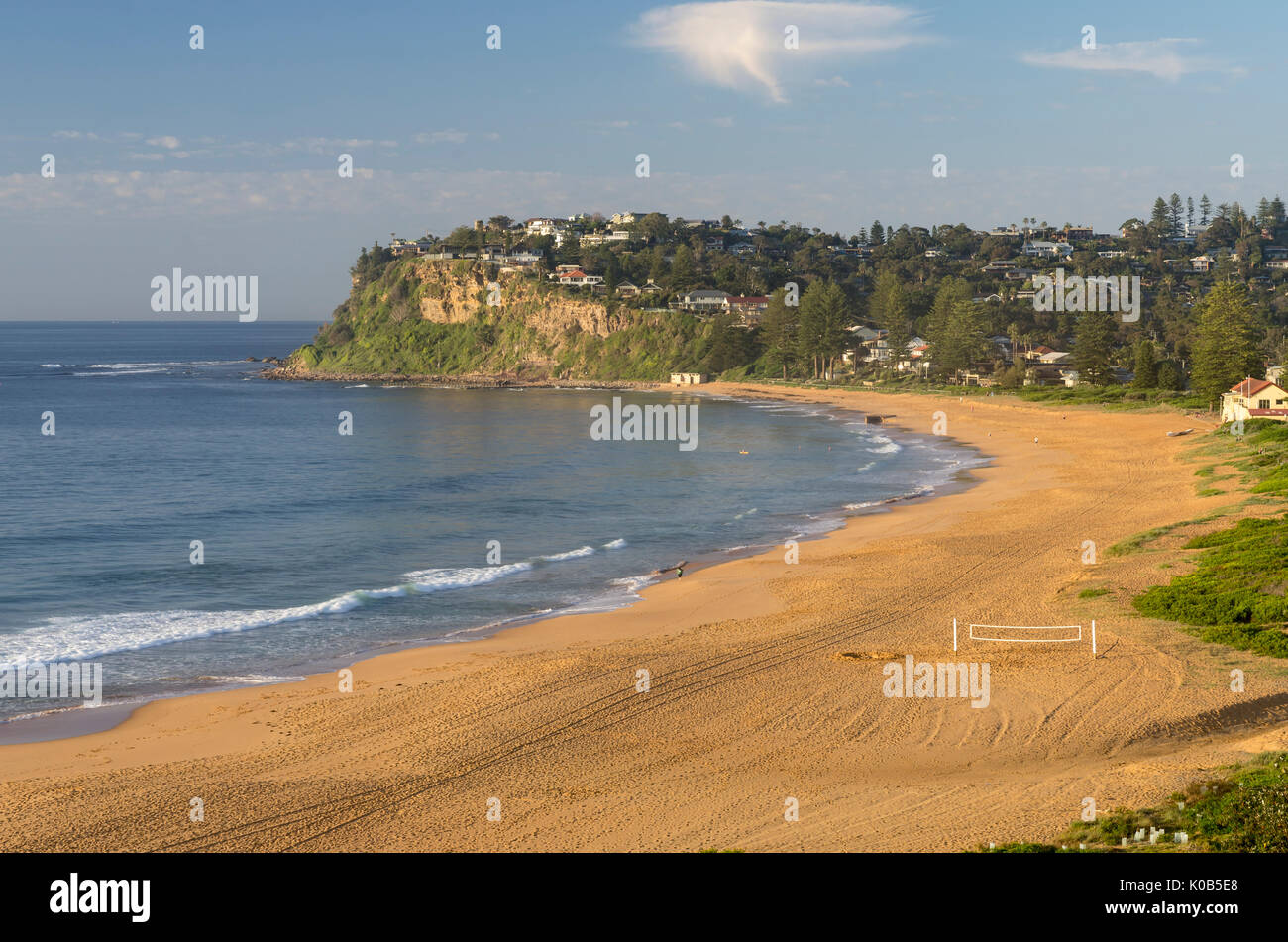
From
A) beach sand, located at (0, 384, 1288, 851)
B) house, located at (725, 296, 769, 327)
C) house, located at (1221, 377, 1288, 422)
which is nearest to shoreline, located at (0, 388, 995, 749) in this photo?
beach sand, located at (0, 384, 1288, 851)

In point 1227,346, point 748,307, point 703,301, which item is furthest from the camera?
point 703,301

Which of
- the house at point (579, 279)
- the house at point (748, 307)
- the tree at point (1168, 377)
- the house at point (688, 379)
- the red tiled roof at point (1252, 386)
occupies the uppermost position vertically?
the house at point (579, 279)

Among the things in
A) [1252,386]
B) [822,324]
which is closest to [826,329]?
[822,324]

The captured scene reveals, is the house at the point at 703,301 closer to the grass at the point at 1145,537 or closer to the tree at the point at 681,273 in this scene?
the tree at the point at 681,273

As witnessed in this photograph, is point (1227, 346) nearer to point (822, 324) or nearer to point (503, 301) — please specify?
point (822, 324)

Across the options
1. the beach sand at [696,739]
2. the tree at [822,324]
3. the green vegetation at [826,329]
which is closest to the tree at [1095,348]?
the green vegetation at [826,329]

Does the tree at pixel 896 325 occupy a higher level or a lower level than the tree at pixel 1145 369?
higher
